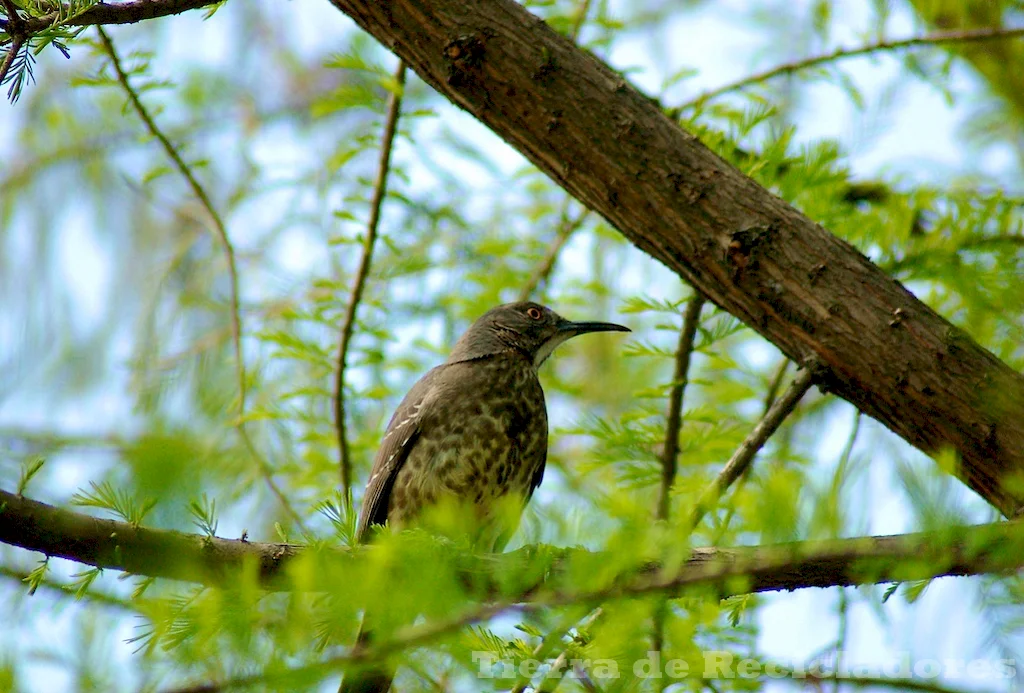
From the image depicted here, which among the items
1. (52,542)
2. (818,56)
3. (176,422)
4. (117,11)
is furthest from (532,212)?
(176,422)

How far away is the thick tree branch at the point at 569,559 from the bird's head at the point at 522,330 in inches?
111

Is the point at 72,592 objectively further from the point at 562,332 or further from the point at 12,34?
the point at 562,332

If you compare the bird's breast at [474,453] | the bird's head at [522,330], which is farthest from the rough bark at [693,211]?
the bird's head at [522,330]

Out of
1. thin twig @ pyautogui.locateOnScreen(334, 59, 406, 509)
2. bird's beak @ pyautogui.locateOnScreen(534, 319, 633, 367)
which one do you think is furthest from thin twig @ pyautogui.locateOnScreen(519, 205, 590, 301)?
thin twig @ pyautogui.locateOnScreen(334, 59, 406, 509)

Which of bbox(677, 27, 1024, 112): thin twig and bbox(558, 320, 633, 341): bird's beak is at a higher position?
bbox(677, 27, 1024, 112): thin twig

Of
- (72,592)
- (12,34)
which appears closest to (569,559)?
(72,592)

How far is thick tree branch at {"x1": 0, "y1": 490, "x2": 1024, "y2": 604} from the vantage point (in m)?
1.90

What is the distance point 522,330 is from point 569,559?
12.3ft

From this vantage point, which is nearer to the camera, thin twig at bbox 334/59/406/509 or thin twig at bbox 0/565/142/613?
thin twig at bbox 0/565/142/613

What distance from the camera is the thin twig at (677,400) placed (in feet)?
13.8

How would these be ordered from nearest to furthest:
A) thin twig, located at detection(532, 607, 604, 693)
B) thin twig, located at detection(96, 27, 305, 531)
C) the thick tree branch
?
the thick tree branch → thin twig, located at detection(532, 607, 604, 693) → thin twig, located at detection(96, 27, 305, 531)

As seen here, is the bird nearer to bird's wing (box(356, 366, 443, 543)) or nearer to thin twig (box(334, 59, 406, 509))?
bird's wing (box(356, 366, 443, 543))

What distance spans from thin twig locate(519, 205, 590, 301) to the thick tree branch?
2.63 m

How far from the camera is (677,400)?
4.29 metres
